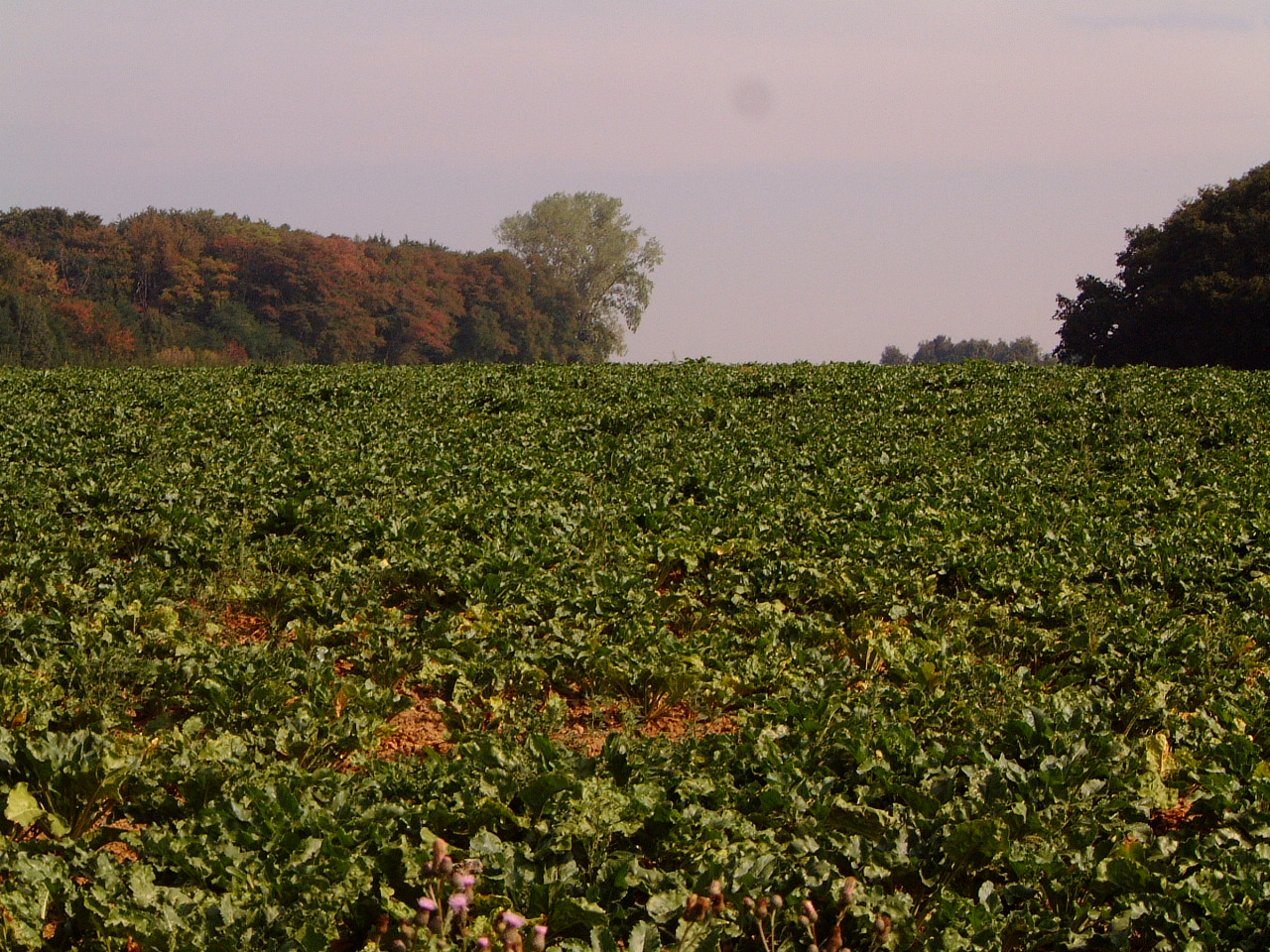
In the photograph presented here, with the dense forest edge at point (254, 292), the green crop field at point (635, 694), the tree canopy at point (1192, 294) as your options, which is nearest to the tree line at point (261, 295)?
the dense forest edge at point (254, 292)

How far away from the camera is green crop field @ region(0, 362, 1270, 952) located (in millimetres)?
4285

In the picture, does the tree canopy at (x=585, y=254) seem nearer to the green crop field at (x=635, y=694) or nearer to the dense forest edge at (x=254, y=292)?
the dense forest edge at (x=254, y=292)

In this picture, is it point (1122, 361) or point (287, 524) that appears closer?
point (287, 524)

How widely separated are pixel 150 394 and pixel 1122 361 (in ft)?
98.9

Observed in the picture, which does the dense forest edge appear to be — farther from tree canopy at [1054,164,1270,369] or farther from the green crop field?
the green crop field

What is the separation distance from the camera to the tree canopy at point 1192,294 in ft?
109

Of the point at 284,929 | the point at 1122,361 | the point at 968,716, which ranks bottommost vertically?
the point at 284,929

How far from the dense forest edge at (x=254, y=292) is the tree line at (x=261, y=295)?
0.28 feet

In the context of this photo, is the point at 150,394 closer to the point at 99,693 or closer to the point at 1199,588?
the point at 99,693

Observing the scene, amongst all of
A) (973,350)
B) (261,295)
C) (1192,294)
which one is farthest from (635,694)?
(973,350)

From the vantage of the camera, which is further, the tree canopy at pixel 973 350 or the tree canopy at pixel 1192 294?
the tree canopy at pixel 973 350

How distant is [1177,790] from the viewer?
17.7ft

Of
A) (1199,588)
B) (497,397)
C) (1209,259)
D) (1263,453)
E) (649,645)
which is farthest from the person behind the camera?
(1209,259)

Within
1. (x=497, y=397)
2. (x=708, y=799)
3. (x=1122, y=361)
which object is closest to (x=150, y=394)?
(x=497, y=397)
